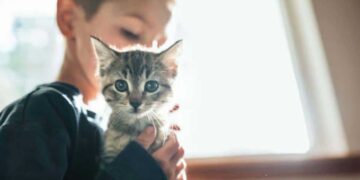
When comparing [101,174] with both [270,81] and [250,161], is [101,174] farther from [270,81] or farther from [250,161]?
[270,81]

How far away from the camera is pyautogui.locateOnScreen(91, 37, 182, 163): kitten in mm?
729

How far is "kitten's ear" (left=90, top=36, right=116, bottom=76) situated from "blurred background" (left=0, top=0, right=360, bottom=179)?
18.3 inches

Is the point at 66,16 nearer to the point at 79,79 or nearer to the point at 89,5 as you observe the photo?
the point at 89,5

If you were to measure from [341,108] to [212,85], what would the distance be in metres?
0.34

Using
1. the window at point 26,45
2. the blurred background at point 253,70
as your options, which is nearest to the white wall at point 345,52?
the blurred background at point 253,70

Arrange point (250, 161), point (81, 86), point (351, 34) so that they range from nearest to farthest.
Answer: point (81, 86)
point (250, 161)
point (351, 34)

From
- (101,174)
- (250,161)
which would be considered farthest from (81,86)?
(250,161)

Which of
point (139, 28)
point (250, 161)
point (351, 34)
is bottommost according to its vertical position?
point (250, 161)

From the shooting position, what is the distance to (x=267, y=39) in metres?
1.39

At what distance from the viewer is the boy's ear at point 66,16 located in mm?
1010

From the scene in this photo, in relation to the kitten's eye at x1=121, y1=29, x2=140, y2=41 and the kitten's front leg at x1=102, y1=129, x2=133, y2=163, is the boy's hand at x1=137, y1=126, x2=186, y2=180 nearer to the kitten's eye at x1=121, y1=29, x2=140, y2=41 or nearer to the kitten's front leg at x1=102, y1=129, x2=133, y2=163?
the kitten's front leg at x1=102, y1=129, x2=133, y2=163

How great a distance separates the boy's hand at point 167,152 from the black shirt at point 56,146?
19mm

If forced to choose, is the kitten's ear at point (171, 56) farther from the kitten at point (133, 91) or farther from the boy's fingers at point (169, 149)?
the boy's fingers at point (169, 149)

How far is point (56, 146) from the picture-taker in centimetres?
69
